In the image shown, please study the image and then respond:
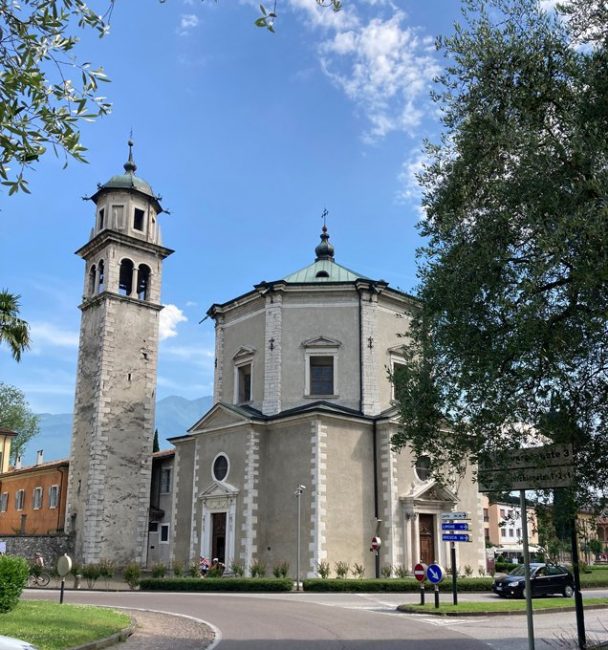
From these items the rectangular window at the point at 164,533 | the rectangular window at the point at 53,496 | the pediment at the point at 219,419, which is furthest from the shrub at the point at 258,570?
the rectangular window at the point at 53,496

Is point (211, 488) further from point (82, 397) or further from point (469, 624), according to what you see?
point (469, 624)

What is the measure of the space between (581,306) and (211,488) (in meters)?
27.2

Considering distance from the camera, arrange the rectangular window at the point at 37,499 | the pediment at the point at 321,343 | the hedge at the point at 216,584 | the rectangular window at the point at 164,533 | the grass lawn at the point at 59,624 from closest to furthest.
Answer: the grass lawn at the point at 59,624
the hedge at the point at 216,584
the pediment at the point at 321,343
the rectangular window at the point at 164,533
the rectangular window at the point at 37,499

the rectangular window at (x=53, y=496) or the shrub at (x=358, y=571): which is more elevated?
the rectangular window at (x=53, y=496)

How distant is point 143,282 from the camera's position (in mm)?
44906

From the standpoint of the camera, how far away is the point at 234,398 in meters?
37.7

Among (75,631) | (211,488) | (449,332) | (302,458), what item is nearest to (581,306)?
(449,332)

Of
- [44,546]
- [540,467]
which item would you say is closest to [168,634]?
[540,467]

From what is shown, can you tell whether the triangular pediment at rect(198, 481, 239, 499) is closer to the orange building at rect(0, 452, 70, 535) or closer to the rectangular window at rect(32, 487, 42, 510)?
the orange building at rect(0, 452, 70, 535)

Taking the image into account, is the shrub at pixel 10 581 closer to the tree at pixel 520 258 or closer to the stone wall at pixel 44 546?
the tree at pixel 520 258

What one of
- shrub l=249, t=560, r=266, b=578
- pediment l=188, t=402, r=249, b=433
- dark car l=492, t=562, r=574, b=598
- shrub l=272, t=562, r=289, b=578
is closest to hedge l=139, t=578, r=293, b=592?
shrub l=272, t=562, r=289, b=578

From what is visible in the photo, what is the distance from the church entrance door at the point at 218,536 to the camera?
33.3 metres

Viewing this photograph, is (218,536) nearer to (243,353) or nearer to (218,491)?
(218,491)

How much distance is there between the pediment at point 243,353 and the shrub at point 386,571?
13.0 meters
